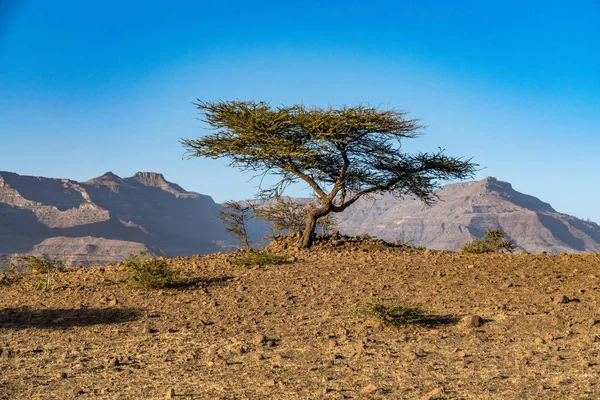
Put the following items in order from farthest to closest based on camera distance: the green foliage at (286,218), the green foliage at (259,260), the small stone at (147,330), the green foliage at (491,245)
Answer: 1. the green foliage at (286,218)
2. the green foliage at (491,245)
3. the green foliage at (259,260)
4. the small stone at (147,330)

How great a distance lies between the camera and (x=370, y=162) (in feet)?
57.1

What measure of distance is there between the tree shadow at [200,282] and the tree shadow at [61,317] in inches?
64.6

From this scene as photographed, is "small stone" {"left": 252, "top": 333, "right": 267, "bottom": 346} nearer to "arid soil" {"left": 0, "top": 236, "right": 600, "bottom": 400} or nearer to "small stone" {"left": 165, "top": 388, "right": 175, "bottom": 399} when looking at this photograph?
"arid soil" {"left": 0, "top": 236, "right": 600, "bottom": 400}

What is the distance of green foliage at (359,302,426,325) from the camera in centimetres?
799

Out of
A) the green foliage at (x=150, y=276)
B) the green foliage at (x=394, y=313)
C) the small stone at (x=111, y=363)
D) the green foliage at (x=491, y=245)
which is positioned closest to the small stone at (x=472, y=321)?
the green foliage at (x=394, y=313)

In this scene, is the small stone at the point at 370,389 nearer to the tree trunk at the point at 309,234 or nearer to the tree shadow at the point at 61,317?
the tree shadow at the point at 61,317

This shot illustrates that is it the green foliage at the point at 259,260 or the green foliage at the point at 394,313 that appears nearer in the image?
the green foliage at the point at 394,313

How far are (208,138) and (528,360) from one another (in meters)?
12.2

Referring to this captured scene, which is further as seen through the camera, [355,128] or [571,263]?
[355,128]

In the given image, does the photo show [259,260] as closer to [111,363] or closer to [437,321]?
[437,321]

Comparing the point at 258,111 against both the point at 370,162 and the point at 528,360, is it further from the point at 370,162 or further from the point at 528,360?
the point at 528,360

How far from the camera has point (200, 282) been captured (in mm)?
11430

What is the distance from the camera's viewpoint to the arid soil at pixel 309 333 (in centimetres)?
559

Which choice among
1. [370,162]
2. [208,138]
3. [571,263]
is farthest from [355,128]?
[571,263]
